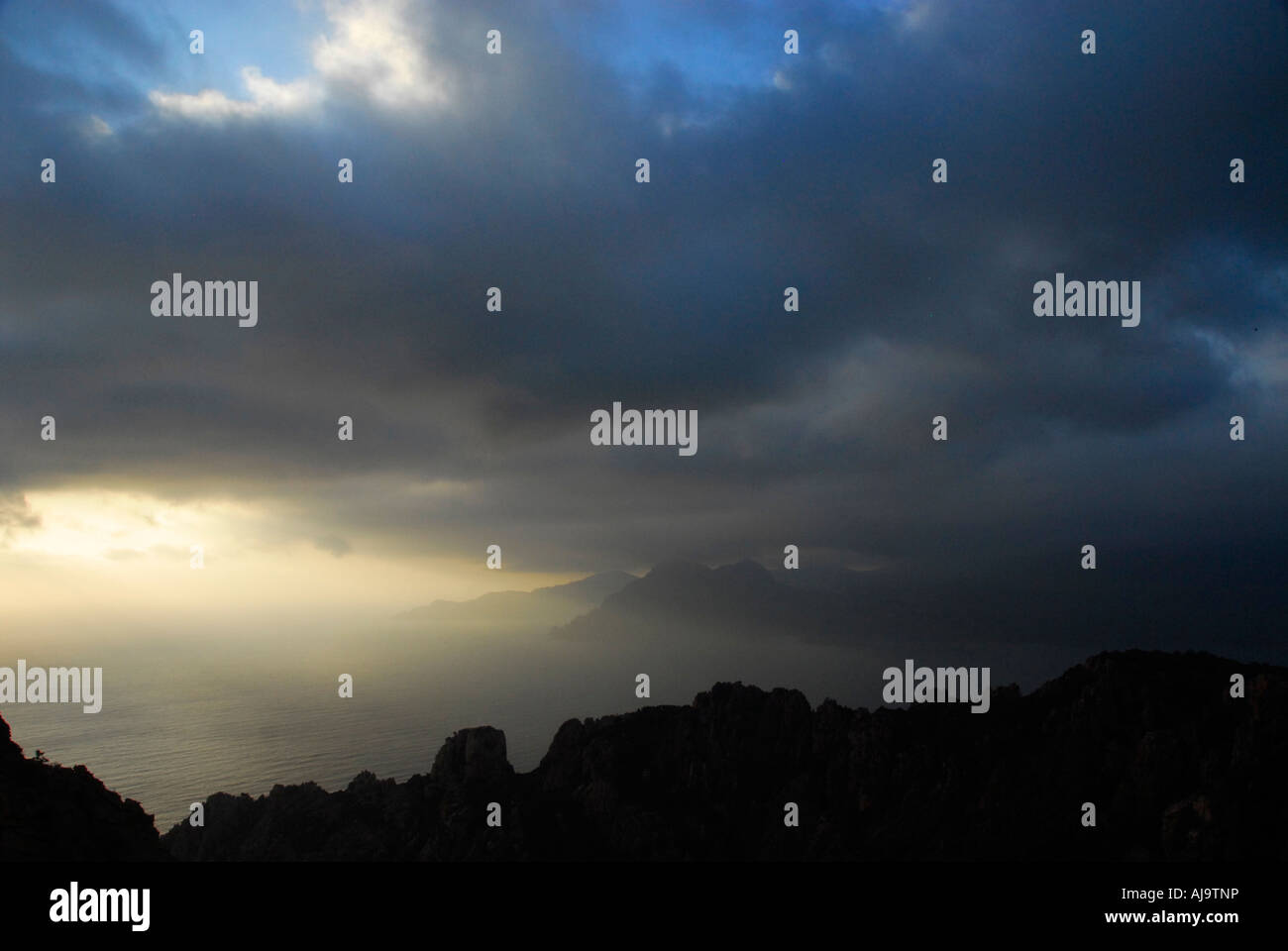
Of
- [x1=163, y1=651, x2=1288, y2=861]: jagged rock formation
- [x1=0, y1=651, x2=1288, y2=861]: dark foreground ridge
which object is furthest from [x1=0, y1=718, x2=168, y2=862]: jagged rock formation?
[x1=163, y1=651, x2=1288, y2=861]: jagged rock formation

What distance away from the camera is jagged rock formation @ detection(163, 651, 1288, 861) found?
3142 centimetres

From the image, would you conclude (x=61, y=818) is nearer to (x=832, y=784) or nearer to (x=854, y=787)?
(x=832, y=784)

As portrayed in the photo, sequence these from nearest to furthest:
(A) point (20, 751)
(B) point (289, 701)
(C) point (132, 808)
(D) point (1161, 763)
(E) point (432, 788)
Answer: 1. (A) point (20, 751)
2. (C) point (132, 808)
3. (D) point (1161, 763)
4. (E) point (432, 788)
5. (B) point (289, 701)

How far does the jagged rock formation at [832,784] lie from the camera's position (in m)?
31.4

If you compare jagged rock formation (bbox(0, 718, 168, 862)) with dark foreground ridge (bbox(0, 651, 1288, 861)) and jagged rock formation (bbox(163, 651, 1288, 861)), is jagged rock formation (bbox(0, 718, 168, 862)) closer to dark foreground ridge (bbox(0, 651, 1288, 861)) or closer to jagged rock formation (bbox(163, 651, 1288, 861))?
dark foreground ridge (bbox(0, 651, 1288, 861))

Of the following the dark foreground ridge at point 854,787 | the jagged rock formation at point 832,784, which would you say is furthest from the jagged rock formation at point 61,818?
the jagged rock formation at point 832,784

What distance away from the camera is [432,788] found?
129 feet

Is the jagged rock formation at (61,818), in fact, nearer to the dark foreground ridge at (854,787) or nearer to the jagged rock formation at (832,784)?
the dark foreground ridge at (854,787)

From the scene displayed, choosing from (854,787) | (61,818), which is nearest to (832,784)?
(854,787)

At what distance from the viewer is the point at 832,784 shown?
39531mm

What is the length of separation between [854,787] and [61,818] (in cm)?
3552
